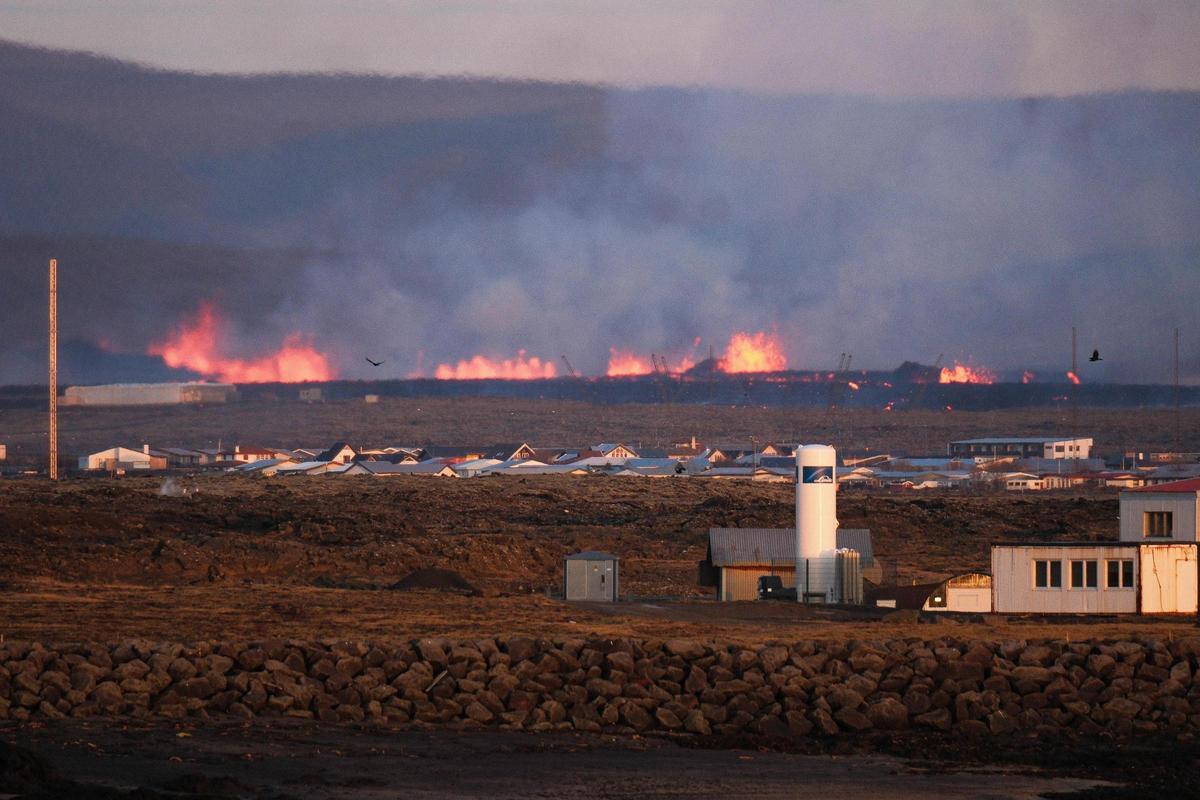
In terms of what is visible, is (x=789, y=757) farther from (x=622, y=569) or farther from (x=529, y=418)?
(x=529, y=418)

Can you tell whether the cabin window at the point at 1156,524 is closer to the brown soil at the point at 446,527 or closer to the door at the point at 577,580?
the brown soil at the point at 446,527

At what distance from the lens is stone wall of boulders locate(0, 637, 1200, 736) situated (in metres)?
24.3

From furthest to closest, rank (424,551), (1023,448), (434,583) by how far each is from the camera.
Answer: (1023,448) < (424,551) < (434,583)

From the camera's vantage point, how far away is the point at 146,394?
609ft

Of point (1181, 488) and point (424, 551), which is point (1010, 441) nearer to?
point (424, 551)

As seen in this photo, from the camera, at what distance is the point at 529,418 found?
191 meters

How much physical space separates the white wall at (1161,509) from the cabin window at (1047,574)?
2.41 meters

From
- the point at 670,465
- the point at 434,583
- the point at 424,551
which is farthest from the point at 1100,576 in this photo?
the point at 670,465

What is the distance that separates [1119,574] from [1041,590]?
1.68m

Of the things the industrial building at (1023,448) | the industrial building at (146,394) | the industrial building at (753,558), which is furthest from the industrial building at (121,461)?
the industrial building at (753,558)

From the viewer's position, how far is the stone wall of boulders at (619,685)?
957 inches

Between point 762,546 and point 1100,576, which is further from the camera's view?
point 762,546

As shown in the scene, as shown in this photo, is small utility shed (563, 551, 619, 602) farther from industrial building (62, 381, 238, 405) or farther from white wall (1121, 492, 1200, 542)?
industrial building (62, 381, 238, 405)

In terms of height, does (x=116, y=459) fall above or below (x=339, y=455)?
below
